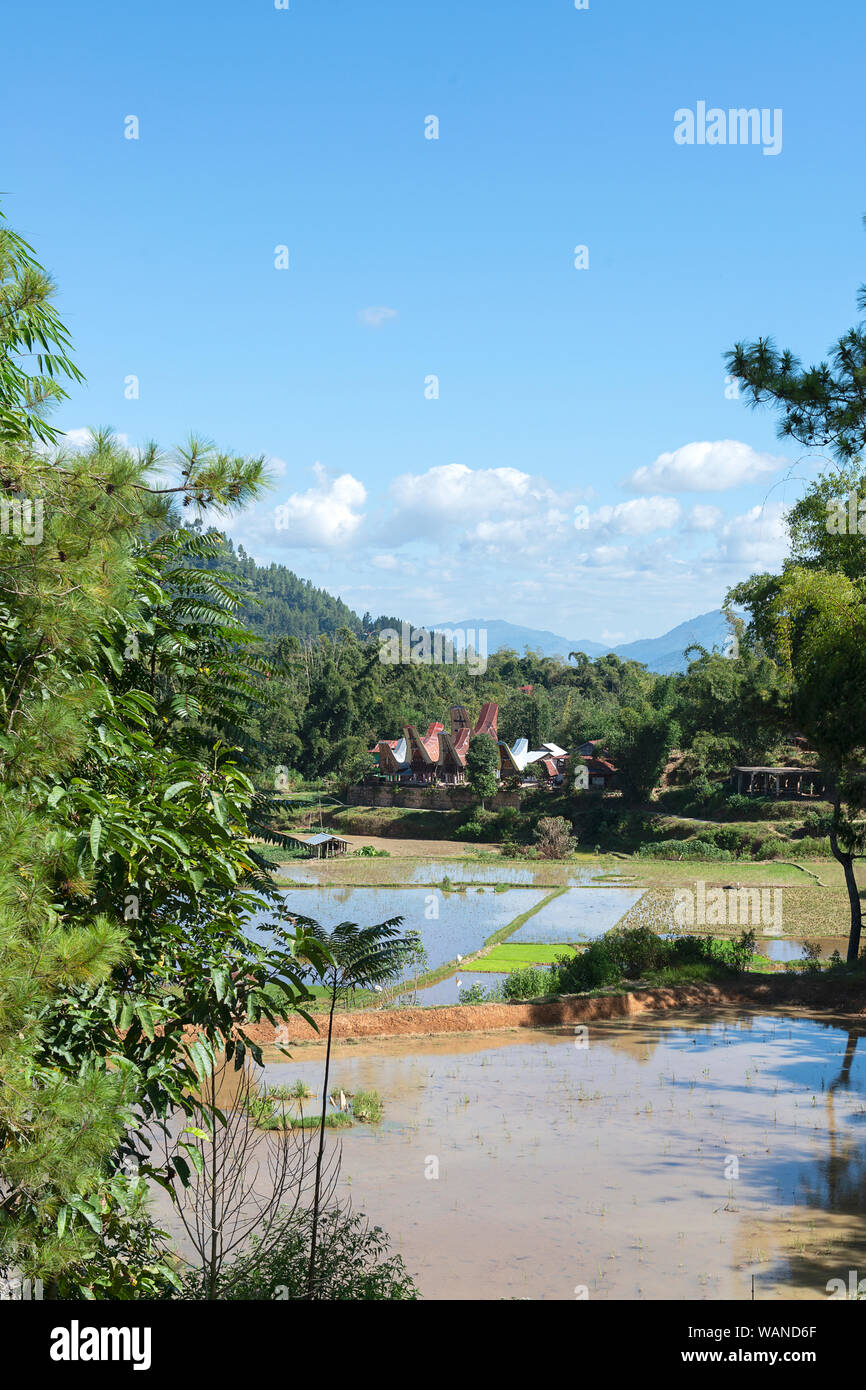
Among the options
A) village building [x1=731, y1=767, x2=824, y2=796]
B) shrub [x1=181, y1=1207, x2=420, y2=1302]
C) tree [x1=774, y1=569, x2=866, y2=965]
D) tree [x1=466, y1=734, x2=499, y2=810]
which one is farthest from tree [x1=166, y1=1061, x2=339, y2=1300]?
tree [x1=466, y1=734, x2=499, y2=810]

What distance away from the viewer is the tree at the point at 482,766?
147ft

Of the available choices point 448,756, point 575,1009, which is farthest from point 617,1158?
point 448,756

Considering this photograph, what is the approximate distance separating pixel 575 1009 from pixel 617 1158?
632cm

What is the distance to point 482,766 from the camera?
44.9 m

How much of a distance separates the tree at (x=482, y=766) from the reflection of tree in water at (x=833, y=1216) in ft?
110

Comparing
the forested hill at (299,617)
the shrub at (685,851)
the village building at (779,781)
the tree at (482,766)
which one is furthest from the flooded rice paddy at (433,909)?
the forested hill at (299,617)

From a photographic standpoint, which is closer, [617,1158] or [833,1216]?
[833,1216]

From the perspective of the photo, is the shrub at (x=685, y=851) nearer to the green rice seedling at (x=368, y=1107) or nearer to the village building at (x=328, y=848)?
the village building at (x=328, y=848)

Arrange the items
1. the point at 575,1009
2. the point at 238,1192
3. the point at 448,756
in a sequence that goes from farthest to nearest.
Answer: the point at 448,756 → the point at 575,1009 → the point at 238,1192

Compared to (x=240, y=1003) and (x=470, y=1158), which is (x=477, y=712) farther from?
(x=240, y=1003)

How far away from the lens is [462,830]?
43.2 meters

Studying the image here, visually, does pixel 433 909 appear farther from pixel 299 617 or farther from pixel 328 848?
pixel 299 617
